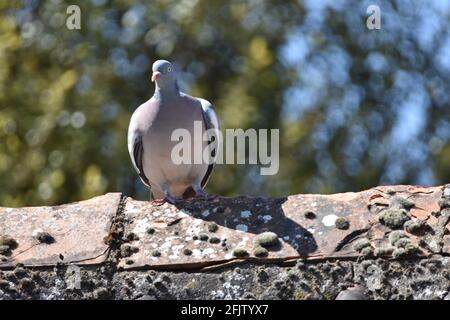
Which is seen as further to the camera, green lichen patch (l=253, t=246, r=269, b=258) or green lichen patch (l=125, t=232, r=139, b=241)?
green lichen patch (l=125, t=232, r=139, b=241)

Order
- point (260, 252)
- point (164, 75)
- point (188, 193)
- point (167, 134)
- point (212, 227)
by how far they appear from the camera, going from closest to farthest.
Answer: point (260, 252), point (212, 227), point (167, 134), point (164, 75), point (188, 193)

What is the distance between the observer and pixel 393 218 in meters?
6.89

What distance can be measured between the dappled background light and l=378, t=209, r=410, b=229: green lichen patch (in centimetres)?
604

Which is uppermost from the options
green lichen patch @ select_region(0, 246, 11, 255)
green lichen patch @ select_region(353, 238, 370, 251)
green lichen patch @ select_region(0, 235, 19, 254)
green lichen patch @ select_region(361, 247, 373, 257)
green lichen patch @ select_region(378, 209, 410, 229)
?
green lichen patch @ select_region(378, 209, 410, 229)

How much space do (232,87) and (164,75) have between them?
5099 millimetres

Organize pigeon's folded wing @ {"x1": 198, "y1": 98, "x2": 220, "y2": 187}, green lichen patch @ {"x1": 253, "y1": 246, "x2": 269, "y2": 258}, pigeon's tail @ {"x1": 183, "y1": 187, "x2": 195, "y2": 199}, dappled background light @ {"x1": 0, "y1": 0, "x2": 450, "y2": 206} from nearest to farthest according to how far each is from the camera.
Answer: green lichen patch @ {"x1": 253, "y1": 246, "x2": 269, "y2": 258} < pigeon's folded wing @ {"x1": 198, "y1": 98, "x2": 220, "y2": 187} < pigeon's tail @ {"x1": 183, "y1": 187, "x2": 195, "y2": 199} < dappled background light @ {"x1": 0, "y1": 0, "x2": 450, "y2": 206}

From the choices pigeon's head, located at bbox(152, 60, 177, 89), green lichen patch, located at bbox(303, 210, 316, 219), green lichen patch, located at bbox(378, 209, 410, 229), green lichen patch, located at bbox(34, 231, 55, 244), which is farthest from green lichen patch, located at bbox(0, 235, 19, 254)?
pigeon's head, located at bbox(152, 60, 177, 89)

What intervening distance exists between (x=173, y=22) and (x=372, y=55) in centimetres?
239

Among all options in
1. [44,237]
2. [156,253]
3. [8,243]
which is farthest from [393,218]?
[8,243]

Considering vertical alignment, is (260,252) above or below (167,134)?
below

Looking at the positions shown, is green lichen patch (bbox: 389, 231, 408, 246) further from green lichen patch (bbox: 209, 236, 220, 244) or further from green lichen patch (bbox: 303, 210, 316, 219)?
green lichen patch (bbox: 209, 236, 220, 244)

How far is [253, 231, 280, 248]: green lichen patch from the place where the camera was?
677 centimetres

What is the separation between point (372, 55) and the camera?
1564cm

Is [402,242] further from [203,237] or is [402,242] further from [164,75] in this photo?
[164,75]
